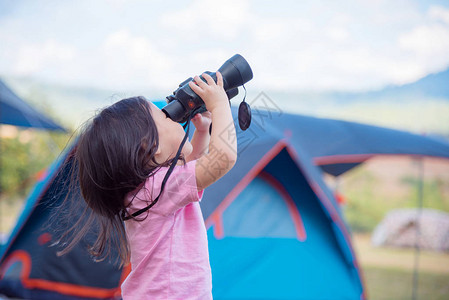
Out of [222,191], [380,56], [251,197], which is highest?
[222,191]

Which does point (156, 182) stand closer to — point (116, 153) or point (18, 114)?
point (116, 153)

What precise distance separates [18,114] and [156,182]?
2.90 meters

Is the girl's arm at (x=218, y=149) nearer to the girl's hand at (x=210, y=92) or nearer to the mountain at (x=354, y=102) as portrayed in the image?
the girl's hand at (x=210, y=92)

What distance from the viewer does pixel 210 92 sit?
2.69ft

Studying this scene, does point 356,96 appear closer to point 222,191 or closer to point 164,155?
point 222,191

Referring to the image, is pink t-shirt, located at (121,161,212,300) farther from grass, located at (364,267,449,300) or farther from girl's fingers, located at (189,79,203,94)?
grass, located at (364,267,449,300)

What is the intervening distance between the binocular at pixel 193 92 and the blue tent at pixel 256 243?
932 millimetres

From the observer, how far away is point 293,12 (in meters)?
11.2

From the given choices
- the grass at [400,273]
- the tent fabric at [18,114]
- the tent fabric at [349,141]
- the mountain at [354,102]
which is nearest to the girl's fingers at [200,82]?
the tent fabric at [349,141]

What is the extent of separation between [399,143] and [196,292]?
2361 millimetres

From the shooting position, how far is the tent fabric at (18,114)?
3073mm

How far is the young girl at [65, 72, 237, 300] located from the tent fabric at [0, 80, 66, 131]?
2537 millimetres

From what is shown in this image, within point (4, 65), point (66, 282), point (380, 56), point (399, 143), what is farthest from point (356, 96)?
point (4, 65)

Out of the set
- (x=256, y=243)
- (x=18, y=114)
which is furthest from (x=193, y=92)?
(x=18, y=114)
